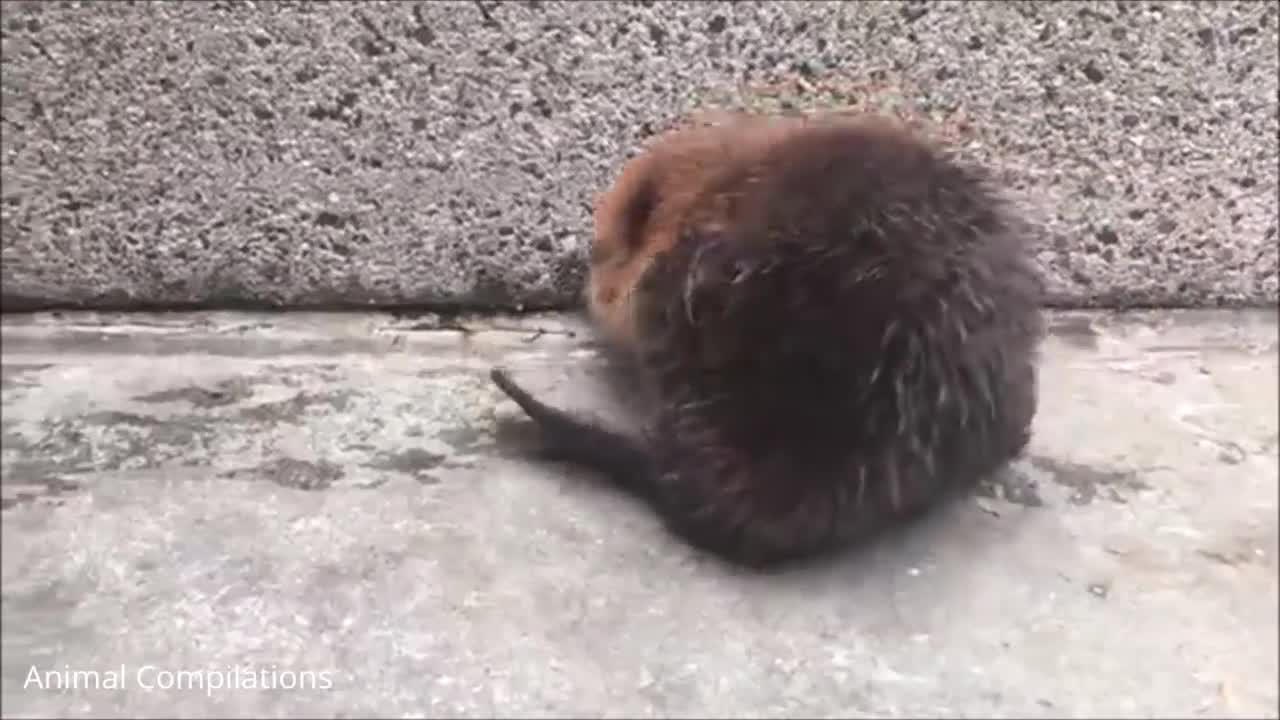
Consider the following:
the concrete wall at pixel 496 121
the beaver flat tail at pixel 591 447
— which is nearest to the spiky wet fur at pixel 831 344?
the beaver flat tail at pixel 591 447

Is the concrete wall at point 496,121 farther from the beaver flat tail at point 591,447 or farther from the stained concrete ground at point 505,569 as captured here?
the beaver flat tail at point 591,447

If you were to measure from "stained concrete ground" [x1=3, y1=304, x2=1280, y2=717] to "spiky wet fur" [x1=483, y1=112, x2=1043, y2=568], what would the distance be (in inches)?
2.5

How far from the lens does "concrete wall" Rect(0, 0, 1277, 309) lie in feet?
4.37

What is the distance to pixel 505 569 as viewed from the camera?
3.51ft

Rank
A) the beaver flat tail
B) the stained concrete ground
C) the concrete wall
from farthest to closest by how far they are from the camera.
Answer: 1. the concrete wall
2. the beaver flat tail
3. the stained concrete ground

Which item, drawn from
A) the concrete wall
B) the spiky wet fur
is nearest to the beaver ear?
the spiky wet fur

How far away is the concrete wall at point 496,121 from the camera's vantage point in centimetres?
133

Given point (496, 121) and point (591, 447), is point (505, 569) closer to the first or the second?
point (591, 447)

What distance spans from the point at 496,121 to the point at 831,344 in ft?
1.67

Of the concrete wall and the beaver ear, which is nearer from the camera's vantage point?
the beaver ear

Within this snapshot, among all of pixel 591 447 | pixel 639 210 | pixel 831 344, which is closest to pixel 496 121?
pixel 639 210

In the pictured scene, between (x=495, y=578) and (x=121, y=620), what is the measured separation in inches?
10.2

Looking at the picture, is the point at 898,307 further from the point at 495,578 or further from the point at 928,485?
the point at 495,578

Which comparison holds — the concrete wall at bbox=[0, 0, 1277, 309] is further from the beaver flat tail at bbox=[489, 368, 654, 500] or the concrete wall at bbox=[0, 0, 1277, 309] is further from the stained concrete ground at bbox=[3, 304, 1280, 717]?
the beaver flat tail at bbox=[489, 368, 654, 500]
